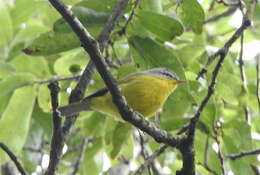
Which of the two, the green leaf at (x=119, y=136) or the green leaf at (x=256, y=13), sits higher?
the green leaf at (x=256, y=13)

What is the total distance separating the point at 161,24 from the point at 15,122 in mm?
1258

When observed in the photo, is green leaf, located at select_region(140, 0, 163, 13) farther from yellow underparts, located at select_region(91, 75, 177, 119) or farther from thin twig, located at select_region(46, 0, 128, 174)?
yellow underparts, located at select_region(91, 75, 177, 119)

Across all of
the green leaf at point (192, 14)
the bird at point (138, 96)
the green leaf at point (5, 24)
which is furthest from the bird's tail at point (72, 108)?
the green leaf at point (5, 24)

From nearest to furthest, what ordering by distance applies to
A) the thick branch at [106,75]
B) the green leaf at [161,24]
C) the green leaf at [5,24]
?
the thick branch at [106,75] → the green leaf at [161,24] → the green leaf at [5,24]

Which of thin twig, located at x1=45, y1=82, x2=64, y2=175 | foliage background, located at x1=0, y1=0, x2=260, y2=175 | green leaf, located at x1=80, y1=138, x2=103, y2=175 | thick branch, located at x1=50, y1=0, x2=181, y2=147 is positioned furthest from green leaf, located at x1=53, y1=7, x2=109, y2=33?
green leaf, located at x1=80, y1=138, x2=103, y2=175

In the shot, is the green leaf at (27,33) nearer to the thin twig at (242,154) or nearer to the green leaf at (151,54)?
the green leaf at (151,54)

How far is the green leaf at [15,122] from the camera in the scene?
11.8ft

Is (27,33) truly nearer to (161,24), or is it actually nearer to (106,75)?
(161,24)

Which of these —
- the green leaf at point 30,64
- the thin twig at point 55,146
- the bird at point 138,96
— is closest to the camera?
the thin twig at point 55,146

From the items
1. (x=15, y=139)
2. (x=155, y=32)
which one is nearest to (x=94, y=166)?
(x=15, y=139)

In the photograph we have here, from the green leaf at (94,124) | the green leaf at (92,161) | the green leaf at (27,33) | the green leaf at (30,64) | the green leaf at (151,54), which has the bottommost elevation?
the green leaf at (92,161)

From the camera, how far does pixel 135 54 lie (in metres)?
3.37

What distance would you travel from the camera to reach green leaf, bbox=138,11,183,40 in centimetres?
308

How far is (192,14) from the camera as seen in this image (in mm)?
3195
